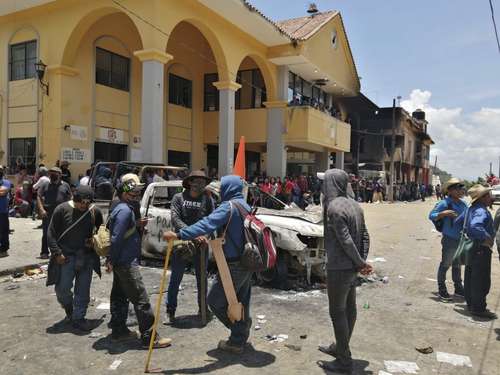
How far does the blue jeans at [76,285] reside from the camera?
4.54m

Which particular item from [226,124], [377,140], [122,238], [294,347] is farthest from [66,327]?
[377,140]

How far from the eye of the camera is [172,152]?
1912cm

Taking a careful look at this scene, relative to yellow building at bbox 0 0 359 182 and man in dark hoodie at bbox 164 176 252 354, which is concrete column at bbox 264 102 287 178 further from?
man in dark hoodie at bbox 164 176 252 354

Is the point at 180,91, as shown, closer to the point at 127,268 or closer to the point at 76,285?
the point at 76,285

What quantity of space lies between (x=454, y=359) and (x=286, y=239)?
2605 mm

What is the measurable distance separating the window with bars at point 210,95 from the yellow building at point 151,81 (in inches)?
1.9

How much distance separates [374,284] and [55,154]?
38.0 ft

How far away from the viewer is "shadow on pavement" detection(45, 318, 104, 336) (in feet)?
14.5

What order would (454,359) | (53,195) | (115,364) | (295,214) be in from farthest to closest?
1. (53,195)
2. (295,214)
3. (454,359)
4. (115,364)

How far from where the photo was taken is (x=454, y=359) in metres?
3.96

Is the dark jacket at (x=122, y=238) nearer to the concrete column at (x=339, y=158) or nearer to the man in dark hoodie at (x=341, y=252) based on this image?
the man in dark hoodie at (x=341, y=252)

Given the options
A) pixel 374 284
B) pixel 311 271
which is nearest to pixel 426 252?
pixel 374 284

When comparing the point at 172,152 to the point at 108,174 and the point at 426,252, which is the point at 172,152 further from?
the point at 426,252

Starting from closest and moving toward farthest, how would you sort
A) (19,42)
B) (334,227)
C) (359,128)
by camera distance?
1. (334,227)
2. (19,42)
3. (359,128)
